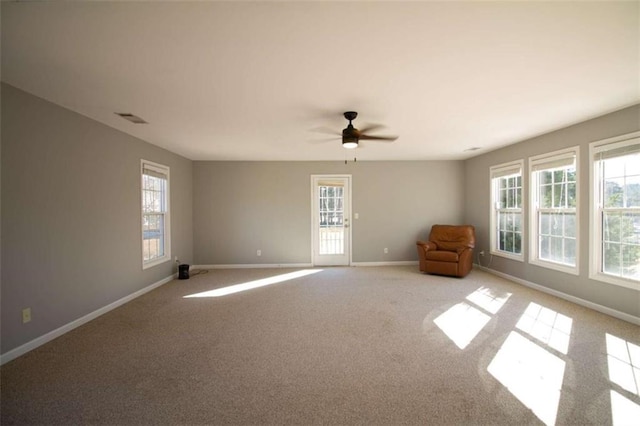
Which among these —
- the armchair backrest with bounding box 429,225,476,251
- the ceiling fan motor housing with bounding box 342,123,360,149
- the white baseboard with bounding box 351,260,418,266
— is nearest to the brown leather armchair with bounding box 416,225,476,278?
the armchair backrest with bounding box 429,225,476,251

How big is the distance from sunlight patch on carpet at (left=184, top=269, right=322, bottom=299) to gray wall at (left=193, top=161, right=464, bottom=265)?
0.69 meters

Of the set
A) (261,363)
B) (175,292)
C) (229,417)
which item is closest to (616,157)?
(261,363)

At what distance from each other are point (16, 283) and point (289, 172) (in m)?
4.66

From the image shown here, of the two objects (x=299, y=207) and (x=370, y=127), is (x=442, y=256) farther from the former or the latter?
(x=299, y=207)

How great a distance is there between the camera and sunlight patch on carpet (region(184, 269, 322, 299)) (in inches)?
175

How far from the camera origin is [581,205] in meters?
3.76

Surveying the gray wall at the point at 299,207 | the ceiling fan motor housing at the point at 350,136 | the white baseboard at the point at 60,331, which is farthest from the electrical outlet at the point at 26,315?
the gray wall at the point at 299,207

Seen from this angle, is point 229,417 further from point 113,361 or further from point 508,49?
point 508,49

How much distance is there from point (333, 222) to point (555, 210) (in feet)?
13.1

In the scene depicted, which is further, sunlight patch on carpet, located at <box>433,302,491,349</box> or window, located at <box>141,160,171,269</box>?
window, located at <box>141,160,171,269</box>

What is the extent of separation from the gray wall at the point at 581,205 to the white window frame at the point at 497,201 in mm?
80

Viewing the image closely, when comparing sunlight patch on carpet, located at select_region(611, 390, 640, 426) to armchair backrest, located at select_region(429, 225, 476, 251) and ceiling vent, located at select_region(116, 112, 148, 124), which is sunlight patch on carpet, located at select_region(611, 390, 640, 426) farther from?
ceiling vent, located at select_region(116, 112, 148, 124)

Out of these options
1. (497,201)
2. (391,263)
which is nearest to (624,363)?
(497,201)

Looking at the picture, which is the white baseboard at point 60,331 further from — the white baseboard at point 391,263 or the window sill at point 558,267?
the window sill at point 558,267
